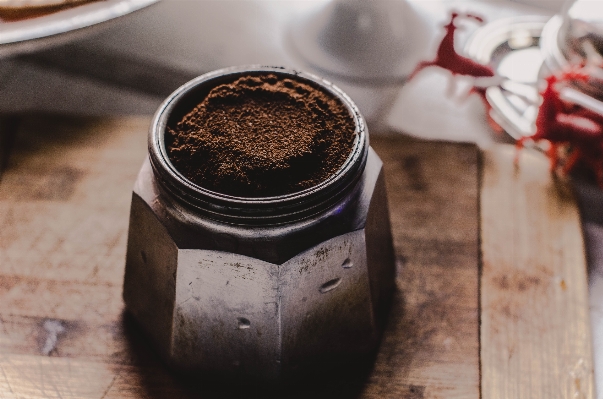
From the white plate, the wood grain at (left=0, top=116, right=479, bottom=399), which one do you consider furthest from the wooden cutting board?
the white plate

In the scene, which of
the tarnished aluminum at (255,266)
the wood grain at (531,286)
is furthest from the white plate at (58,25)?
the wood grain at (531,286)

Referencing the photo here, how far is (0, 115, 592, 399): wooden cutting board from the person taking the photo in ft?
1.96

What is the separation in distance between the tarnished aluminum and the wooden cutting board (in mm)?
37

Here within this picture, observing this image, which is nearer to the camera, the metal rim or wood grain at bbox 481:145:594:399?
the metal rim

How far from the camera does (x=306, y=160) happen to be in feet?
1.74

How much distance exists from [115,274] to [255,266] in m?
0.23

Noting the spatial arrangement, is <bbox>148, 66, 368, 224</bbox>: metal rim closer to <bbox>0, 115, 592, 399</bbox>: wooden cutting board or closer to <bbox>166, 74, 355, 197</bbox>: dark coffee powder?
<bbox>166, 74, 355, 197</bbox>: dark coffee powder

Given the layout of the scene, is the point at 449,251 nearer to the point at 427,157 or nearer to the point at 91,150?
the point at 427,157

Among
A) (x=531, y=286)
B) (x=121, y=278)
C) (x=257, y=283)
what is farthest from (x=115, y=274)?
(x=531, y=286)

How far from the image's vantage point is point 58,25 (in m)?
0.62

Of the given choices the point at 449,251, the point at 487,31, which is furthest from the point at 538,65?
the point at 449,251

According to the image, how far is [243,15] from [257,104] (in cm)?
61

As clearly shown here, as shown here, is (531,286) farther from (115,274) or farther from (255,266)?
(115,274)

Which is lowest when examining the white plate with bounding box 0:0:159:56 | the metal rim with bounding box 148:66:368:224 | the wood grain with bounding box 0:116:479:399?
the wood grain with bounding box 0:116:479:399
